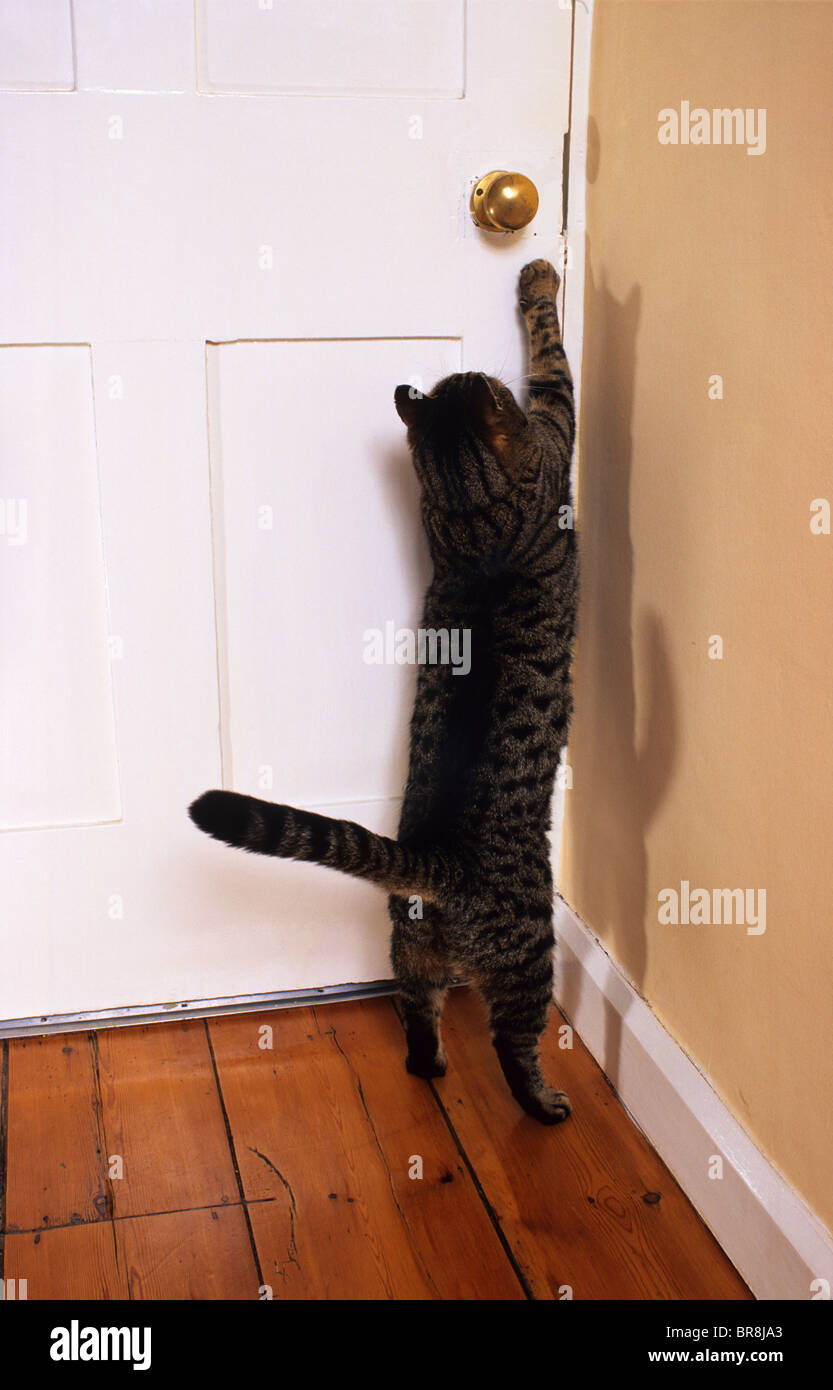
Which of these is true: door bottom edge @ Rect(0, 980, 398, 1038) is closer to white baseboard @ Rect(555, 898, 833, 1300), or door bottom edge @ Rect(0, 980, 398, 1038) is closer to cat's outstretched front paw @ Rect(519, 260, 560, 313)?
white baseboard @ Rect(555, 898, 833, 1300)

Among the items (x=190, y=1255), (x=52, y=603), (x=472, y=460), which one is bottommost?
(x=190, y=1255)

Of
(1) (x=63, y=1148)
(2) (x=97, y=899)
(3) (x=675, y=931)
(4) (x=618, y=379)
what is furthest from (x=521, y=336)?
(1) (x=63, y=1148)

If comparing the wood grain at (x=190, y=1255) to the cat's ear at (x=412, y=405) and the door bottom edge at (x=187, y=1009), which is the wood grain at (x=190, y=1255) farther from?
the cat's ear at (x=412, y=405)

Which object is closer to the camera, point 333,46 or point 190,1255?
point 190,1255

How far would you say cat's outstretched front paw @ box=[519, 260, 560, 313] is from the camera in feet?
4.74

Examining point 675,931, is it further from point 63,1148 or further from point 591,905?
point 63,1148

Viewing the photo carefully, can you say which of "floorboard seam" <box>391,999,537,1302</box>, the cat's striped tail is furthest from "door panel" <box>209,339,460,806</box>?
"floorboard seam" <box>391,999,537,1302</box>

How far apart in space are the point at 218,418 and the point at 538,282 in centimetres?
50

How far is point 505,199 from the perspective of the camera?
1.39 meters

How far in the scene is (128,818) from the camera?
5.20 feet

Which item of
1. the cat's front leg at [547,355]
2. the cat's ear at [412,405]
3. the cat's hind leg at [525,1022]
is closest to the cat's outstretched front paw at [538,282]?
the cat's front leg at [547,355]

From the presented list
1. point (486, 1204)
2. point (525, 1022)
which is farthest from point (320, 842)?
point (486, 1204)

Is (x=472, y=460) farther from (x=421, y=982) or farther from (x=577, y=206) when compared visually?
(x=421, y=982)

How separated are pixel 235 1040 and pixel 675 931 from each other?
0.74m
